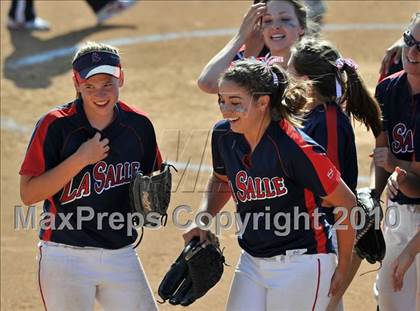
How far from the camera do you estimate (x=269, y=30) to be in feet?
19.5

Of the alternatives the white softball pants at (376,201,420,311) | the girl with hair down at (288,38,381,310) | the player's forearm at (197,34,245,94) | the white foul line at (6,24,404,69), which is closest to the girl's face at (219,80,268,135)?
the girl with hair down at (288,38,381,310)

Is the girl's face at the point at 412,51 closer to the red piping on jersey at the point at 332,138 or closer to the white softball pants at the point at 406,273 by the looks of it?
the red piping on jersey at the point at 332,138

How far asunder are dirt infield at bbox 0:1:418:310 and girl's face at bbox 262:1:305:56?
1814 mm

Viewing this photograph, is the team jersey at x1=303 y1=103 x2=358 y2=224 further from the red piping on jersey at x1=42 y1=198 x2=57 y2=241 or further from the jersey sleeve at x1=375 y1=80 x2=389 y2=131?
the red piping on jersey at x1=42 y1=198 x2=57 y2=241

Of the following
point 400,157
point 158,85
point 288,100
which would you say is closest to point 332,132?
point 288,100

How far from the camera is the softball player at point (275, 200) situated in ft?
14.6

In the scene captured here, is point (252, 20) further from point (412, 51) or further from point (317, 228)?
point (317, 228)

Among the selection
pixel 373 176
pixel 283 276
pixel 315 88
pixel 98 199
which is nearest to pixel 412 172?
pixel 373 176

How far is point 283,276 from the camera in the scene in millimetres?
4516

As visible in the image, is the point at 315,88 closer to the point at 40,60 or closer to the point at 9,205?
the point at 9,205

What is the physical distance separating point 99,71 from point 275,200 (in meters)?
1.08

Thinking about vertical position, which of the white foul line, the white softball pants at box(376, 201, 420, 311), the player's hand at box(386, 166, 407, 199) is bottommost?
the white foul line

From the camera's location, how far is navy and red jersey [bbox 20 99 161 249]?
470 cm

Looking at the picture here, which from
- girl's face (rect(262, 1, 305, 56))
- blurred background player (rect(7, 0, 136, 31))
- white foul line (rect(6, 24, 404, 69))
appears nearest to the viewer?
girl's face (rect(262, 1, 305, 56))
